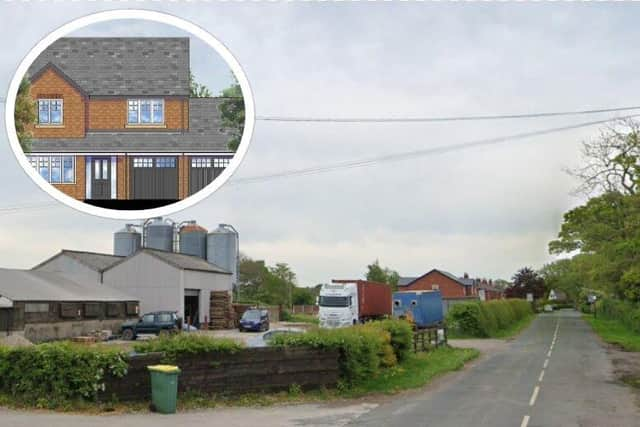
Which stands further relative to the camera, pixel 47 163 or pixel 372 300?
pixel 372 300

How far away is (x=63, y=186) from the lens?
10.8 ft

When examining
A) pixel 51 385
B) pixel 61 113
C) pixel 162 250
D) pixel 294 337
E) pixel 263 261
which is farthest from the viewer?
pixel 263 261

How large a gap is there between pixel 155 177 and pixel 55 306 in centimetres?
4290

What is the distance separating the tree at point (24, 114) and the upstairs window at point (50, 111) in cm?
4

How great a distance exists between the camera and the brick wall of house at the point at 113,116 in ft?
10.8

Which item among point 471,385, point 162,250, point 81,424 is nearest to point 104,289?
point 162,250

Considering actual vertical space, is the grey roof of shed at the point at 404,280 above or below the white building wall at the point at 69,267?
below

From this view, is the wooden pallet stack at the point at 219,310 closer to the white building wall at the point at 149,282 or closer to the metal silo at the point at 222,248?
the metal silo at the point at 222,248

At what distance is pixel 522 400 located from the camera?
Result: 18.6 metres

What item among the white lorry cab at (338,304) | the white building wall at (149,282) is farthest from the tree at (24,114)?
the white building wall at (149,282)

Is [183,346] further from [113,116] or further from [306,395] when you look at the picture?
[113,116]

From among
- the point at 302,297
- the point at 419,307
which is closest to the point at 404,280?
the point at 302,297

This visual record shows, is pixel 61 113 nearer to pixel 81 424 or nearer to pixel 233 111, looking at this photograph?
pixel 233 111

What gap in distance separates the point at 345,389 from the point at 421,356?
35.0ft
